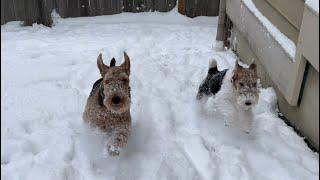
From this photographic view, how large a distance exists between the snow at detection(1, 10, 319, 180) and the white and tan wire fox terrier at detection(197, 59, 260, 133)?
13 cm

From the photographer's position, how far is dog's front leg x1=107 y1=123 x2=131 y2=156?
3322 millimetres

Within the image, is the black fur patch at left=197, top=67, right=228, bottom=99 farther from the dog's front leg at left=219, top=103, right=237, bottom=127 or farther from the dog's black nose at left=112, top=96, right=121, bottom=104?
the dog's black nose at left=112, top=96, right=121, bottom=104

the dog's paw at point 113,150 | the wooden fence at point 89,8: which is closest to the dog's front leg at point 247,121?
the dog's paw at point 113,150

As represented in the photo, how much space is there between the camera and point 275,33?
4047mm

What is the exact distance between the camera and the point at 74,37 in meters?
6.73

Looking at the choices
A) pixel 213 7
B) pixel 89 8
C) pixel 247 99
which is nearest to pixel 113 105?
pixel 247 99

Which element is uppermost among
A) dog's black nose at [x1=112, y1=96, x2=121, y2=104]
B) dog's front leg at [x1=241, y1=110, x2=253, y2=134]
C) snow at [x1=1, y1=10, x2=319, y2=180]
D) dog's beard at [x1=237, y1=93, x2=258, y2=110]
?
dog's black nose at [x1=112, y1=96, x2=121, y2=104]

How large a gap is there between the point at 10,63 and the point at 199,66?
2.36 m

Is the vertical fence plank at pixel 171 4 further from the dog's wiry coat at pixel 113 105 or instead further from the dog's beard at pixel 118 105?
the dog's beard at pixel 118 105

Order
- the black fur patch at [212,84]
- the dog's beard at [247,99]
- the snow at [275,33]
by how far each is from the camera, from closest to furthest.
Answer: the dog's beard at [247,99] → the snow at [275,33] → the black fur patch at [212,84]

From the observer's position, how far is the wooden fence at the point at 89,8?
24.4ft

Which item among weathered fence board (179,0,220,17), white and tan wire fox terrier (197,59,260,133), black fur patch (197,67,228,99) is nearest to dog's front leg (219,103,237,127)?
white and tan wire fox terrier (197,59,260,133)

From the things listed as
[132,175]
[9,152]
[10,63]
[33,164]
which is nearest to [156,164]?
[132,175]

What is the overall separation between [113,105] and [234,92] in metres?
1.11
